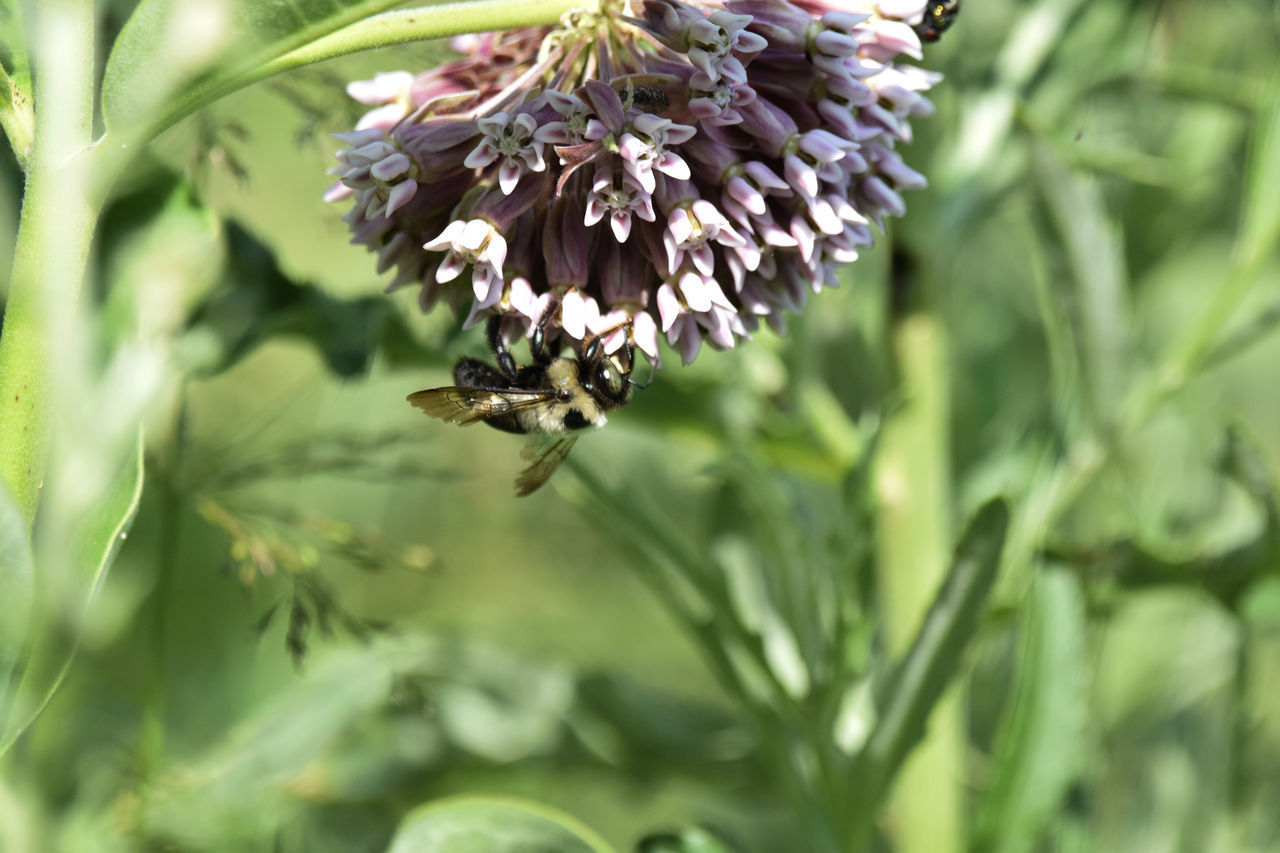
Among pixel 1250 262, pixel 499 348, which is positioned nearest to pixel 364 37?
pixel 499 348

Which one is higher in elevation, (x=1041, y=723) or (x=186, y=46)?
(x=186, y=46)

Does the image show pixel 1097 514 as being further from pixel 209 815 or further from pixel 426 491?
pixel 426 491

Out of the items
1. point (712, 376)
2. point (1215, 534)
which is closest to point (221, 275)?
point (712, 376)

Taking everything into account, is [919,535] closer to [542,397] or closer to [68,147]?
[542,397]

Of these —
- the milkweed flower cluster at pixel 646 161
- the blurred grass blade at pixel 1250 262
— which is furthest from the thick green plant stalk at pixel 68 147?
the blurred grass blade at pixel 1250 262

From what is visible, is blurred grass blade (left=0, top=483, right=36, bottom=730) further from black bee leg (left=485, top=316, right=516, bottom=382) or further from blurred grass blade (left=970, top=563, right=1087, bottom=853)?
blurred grass blade (left=970, top=563, right=1087, bottom=853)

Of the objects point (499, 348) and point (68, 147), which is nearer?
point (68, 147)

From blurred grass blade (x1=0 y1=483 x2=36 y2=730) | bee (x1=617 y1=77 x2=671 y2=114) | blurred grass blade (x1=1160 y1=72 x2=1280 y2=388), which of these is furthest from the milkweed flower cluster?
blurred grass blade (x1=1160 y1=72 x2=1280 y2=388)
